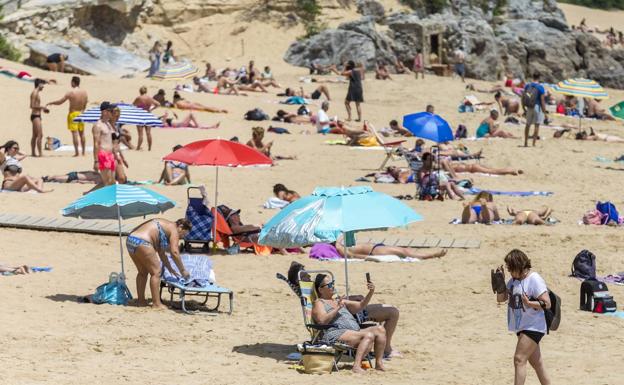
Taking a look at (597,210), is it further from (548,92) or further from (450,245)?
(548,92)

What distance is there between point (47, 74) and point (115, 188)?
1928cm

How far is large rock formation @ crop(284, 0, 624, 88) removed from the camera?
37.2 m

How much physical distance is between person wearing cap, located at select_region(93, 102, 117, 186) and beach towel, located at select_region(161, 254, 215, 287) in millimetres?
4322

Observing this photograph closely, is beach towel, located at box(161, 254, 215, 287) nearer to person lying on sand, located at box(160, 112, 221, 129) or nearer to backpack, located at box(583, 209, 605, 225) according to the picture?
backpack, located at box(583, 209, 605, 225)

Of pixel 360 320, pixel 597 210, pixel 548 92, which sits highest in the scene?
pixel 360 320

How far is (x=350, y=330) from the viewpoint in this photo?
28.7 ft

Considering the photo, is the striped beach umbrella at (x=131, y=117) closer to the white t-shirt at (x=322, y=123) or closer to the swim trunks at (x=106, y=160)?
the swim trunks at (x=106, y=160)

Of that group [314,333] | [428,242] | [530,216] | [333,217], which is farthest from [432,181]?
[314,333]

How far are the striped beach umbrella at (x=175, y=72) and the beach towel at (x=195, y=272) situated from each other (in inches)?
792

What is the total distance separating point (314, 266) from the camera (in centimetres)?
1287

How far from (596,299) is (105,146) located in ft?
23.1

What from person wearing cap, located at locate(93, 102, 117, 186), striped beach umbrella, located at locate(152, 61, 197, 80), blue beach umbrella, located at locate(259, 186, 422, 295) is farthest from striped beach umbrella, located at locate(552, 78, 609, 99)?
blue beach umbrella, located at locate(259, 186, 422, 295)

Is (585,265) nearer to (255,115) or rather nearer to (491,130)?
(491,130)

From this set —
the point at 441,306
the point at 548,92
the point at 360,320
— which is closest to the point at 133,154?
the point at 441,306
